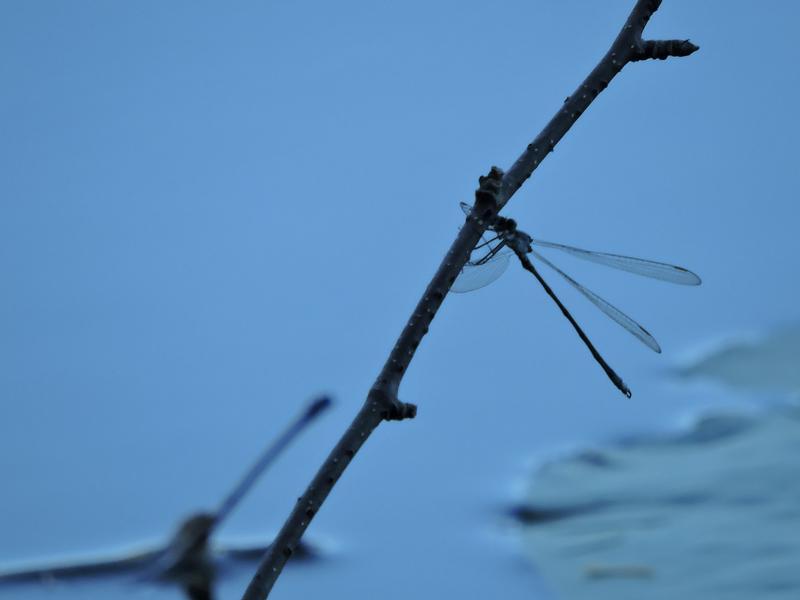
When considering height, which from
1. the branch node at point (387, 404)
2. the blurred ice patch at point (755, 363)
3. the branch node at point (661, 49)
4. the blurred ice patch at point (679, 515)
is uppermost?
the blurred ice patch at point (755, 363)

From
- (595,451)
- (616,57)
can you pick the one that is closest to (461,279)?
(616,57)

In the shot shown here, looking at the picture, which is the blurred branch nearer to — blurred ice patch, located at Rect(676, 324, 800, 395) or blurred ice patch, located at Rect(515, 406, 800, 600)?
blurred ice patch, located at Rect(515, 406, 800, 600)

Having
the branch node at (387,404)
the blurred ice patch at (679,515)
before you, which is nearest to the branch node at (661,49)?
the branch node at (387,404)

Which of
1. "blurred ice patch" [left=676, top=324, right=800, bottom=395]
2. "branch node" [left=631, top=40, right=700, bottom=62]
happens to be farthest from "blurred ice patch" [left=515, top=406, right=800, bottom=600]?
"branch node" [left=631, top=40, right=700, bottom=62]

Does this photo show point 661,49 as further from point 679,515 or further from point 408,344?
point 679,515

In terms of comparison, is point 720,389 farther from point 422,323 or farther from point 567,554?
point 422,323

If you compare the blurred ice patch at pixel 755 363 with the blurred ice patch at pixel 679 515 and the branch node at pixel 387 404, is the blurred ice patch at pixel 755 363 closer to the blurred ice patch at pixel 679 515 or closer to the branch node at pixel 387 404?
the blurred ice patch at pixel 679 515
